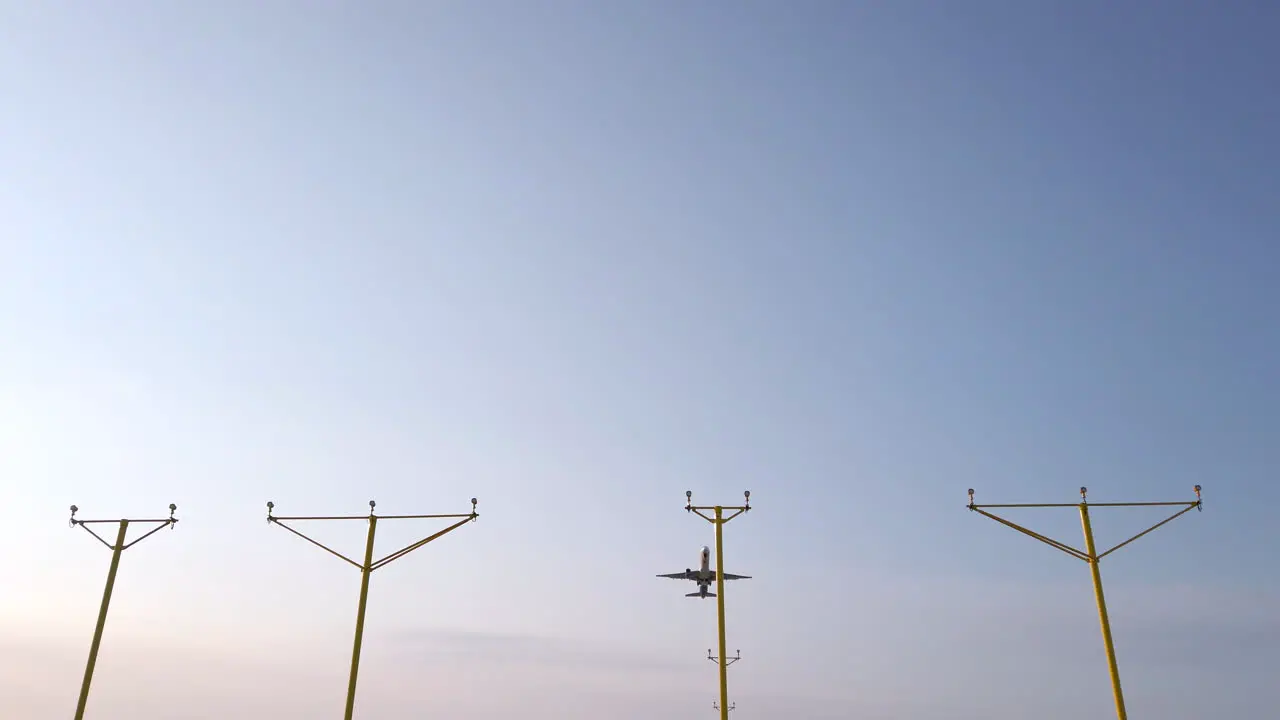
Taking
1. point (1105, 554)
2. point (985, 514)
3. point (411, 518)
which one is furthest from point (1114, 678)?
point (411, 518)

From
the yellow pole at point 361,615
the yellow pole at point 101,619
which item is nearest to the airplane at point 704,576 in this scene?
the yellow pole at point 361,615

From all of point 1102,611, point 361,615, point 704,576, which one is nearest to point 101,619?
point 361,615

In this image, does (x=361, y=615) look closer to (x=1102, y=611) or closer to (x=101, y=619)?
(x=101, y=619)

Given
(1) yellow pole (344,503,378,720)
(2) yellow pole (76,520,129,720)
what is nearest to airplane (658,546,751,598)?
(1) yellow pole (344,503,378,720)

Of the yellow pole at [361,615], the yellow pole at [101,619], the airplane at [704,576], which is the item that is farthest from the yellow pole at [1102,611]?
the yellow pole at [101,619]

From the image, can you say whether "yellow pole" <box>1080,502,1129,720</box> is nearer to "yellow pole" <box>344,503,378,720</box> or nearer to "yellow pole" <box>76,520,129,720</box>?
"yellow pole" <box>344,503,378,720</box>

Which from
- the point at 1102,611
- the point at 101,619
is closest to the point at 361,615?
the point at 101,619

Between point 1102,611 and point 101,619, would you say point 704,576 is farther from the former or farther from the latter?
point 101,619

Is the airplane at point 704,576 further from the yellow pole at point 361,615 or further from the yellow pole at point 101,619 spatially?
the yellow pole at point 101,619

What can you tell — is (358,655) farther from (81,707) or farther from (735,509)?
(735,509)

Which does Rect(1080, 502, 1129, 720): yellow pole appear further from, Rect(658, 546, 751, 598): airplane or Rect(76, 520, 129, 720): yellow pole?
Rect(76, 520, 129, 720): yellow pole

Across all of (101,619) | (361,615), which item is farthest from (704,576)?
(101,619)

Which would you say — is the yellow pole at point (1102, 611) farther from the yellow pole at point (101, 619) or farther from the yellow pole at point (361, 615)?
the yellow pole at point (101, 619)

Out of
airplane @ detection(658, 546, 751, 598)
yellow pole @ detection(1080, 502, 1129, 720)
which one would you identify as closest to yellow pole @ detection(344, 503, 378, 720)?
airplane @ detection(658, 546, 751, 598)
